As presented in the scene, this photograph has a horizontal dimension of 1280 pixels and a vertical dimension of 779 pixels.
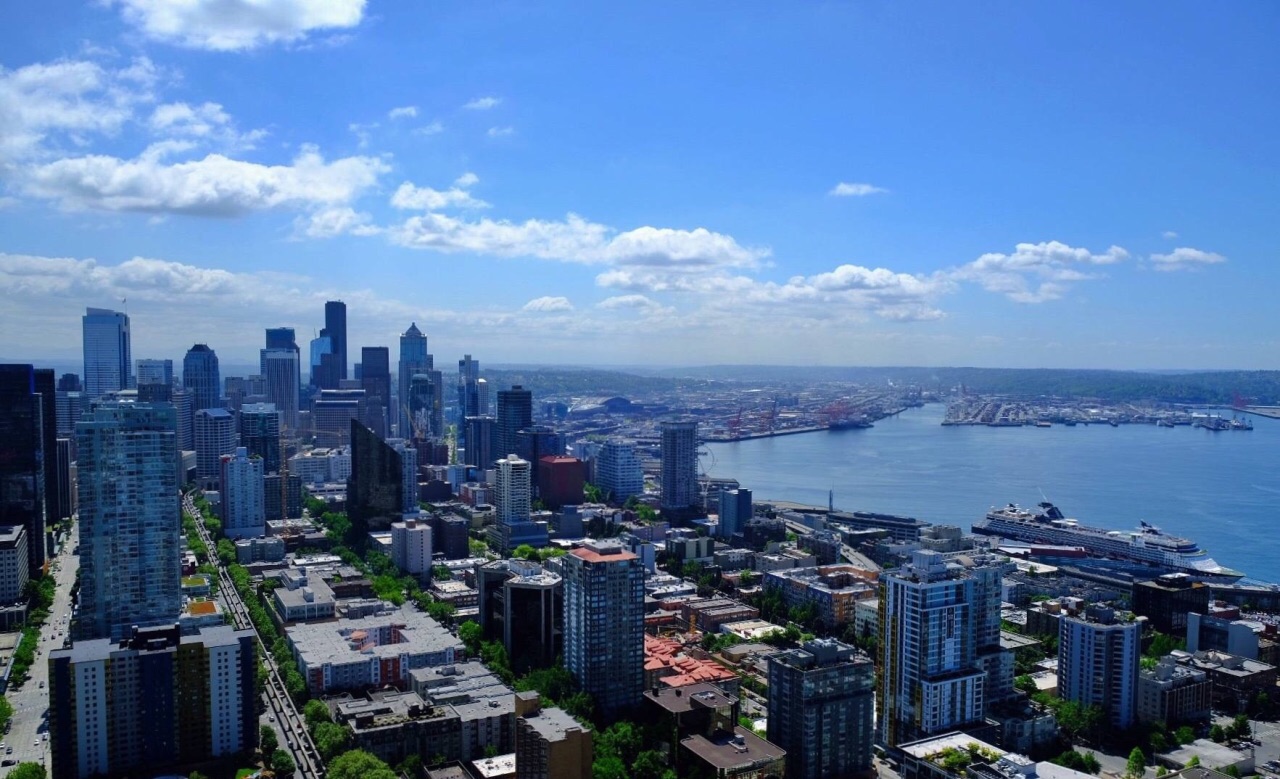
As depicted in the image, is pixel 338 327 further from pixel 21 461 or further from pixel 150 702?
pixel 150 702

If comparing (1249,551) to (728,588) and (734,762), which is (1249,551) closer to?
(728,588)

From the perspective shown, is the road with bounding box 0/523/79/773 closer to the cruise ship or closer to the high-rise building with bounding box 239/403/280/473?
the high-rise building with bounding box 239/403/280/473

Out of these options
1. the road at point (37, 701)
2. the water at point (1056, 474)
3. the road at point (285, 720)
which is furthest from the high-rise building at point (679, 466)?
the road at point (37, 701)

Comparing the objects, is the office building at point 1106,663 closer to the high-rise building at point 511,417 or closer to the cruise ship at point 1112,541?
the cruise ship at point 1112,541

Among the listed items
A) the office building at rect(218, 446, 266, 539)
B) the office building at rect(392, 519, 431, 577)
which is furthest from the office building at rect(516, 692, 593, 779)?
the office building at rect(218, 446, 266, 539)

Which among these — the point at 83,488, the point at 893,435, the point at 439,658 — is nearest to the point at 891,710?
the point at 439,658

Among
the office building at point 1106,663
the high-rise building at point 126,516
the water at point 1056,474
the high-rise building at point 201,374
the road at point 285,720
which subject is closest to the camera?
the road at point 285,720
